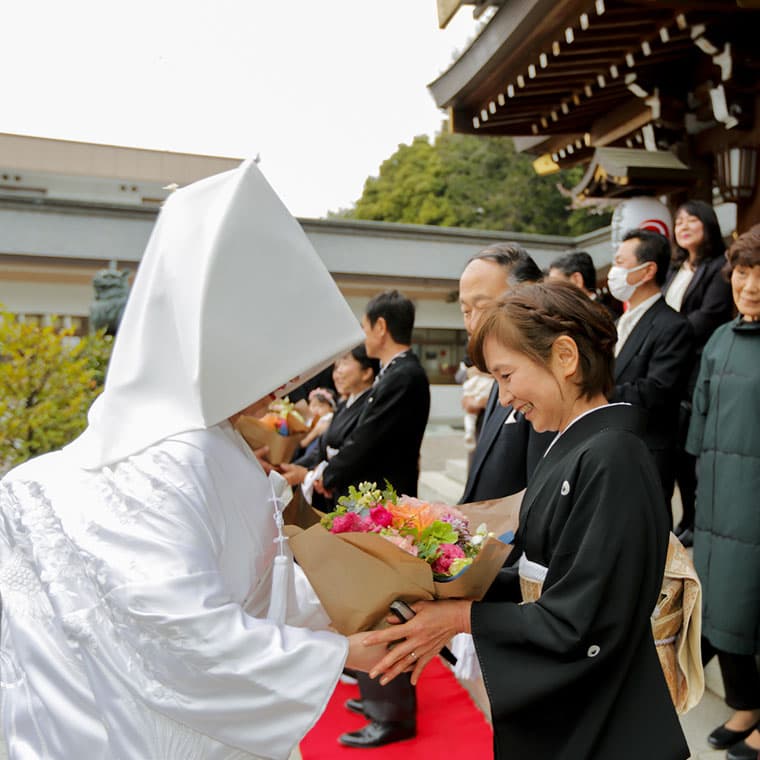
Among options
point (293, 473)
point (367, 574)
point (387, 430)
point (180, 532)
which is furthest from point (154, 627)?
point (293, 473)

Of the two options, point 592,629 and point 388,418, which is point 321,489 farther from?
point 592,629

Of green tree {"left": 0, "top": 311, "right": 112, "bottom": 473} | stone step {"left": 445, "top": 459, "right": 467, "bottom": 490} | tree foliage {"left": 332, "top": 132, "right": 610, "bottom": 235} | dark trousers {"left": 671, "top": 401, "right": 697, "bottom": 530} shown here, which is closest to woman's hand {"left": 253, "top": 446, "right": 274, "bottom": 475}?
green tree {"left": 0, "top": 311, "right": 112, "bottom": 473}

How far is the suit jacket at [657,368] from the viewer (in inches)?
143

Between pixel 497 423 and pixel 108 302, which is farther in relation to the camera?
pixel 108 302

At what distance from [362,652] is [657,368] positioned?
2588 millimetres

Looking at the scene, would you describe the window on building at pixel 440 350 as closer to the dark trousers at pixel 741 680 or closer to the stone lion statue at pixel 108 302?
the stone lion statue at pixel 108 302

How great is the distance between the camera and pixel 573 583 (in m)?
1.50

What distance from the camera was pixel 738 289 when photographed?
3111mm

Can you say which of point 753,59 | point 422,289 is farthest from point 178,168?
point 753,59

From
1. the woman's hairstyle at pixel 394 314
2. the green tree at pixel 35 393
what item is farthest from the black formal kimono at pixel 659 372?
the green tree at pixel 35 393

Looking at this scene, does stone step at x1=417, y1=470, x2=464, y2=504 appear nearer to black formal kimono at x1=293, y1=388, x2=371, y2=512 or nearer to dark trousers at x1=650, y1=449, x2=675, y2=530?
black formal kimono at x1=293, y1=388, x2=371, y2=512

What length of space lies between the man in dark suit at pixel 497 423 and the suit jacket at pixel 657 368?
1.06 m

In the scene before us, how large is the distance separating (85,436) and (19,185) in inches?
800

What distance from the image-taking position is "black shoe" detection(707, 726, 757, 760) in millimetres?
3109
